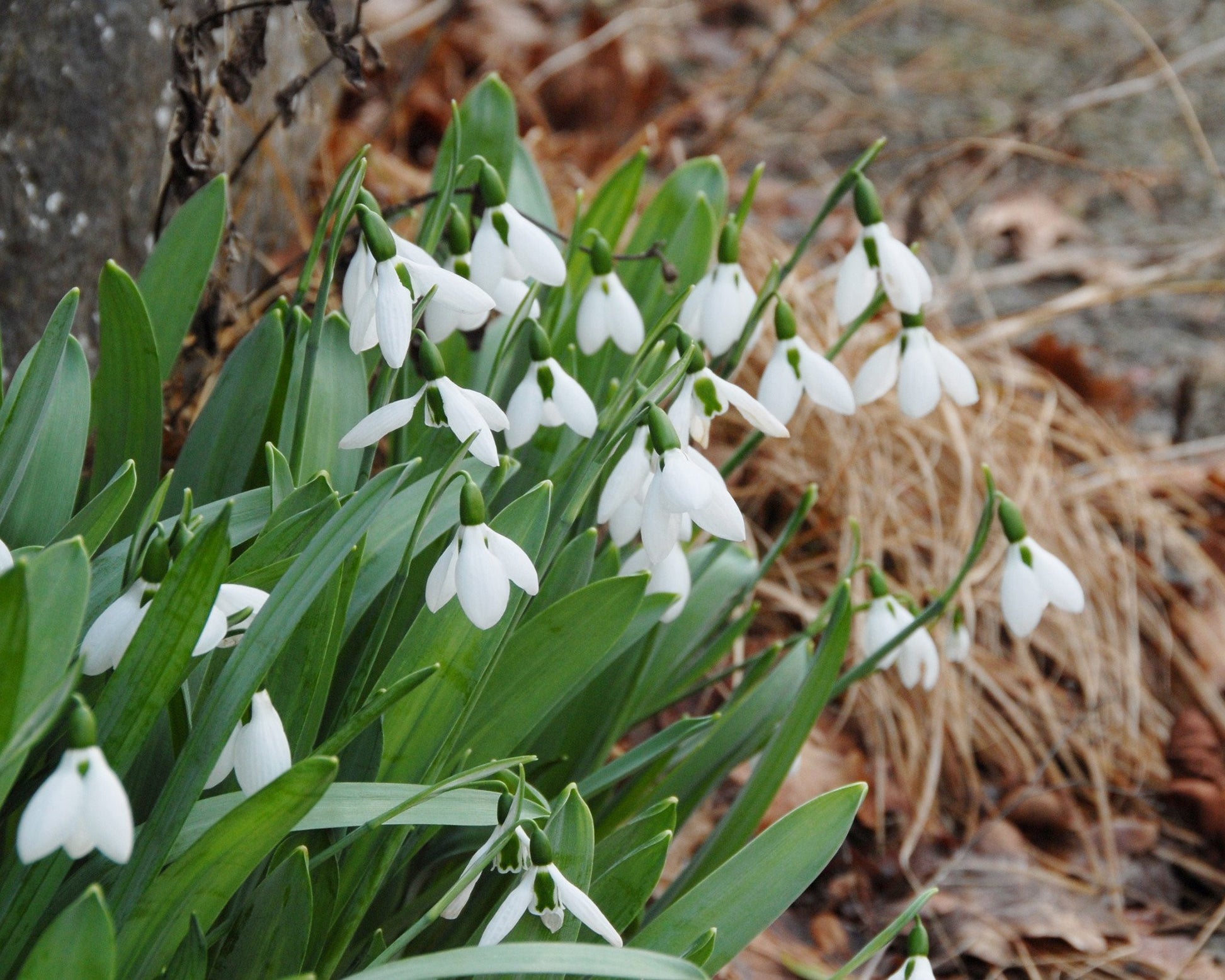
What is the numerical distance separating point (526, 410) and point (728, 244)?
28 cm

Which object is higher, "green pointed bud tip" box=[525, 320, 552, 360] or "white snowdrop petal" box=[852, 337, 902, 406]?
"green pointed bud tip" box=[525, 320, 552, 360]

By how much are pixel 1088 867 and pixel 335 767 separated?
1453mm

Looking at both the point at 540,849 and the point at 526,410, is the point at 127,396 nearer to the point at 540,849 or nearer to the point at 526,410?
the point at 526,410

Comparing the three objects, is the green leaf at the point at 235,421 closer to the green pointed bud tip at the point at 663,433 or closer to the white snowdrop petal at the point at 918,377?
the green pointed bud tip at the point at 663,433

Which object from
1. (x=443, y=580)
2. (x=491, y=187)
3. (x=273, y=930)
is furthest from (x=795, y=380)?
(x=273, y=930)

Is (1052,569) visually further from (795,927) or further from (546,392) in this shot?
(795,927)

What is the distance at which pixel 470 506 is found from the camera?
2.93ft

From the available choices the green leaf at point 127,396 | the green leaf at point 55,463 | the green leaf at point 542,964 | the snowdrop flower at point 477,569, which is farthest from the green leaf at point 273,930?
the green leaf at point 127,396

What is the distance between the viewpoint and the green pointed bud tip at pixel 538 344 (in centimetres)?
108

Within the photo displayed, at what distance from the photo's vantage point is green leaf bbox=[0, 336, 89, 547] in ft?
3.48

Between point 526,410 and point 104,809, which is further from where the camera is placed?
point 526,410

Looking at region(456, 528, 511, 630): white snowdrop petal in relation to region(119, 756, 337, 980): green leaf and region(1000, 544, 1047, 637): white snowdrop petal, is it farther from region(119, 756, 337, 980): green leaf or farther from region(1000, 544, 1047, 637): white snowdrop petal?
region(1000, 544, 1047, 637): white snowdrop petal

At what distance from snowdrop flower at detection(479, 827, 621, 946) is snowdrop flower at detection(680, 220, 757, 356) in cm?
56

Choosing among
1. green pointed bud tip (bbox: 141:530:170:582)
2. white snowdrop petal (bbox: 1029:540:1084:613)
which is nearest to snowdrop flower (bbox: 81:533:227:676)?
green pointed bud tip (bbox: 141:530:170:582)
